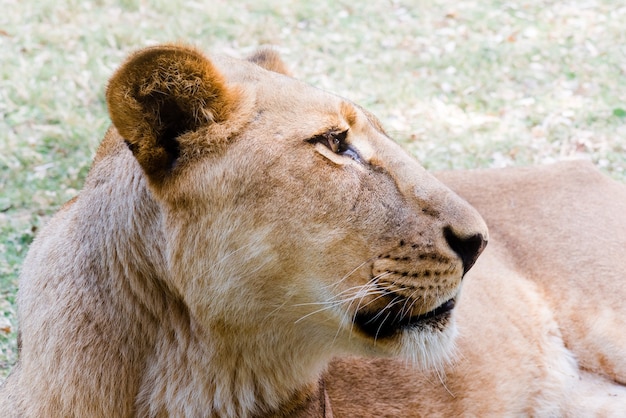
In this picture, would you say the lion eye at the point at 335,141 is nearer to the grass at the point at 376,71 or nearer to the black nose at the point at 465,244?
the black nose at the point at 465,244

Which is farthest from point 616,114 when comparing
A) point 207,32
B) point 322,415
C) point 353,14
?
point 322,415

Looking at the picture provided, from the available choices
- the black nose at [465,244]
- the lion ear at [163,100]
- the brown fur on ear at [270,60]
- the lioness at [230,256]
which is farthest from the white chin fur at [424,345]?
the brown fur on ear at [270,60]

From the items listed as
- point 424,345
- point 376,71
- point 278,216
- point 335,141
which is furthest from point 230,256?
point 376,71

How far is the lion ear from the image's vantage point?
224cm

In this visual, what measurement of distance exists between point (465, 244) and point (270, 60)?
116 centimetres

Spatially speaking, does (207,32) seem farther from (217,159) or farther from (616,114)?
(217,159)

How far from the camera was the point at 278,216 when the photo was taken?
2.32 m

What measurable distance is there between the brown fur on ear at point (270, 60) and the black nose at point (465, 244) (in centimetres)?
106

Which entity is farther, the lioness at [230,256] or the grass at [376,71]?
the grass at [376,71]

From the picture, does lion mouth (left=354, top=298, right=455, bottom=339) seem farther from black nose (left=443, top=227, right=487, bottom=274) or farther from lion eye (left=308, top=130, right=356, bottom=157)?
lion eye (left=308, top=130, right=356, bottom=157)

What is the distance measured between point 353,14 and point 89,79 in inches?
138

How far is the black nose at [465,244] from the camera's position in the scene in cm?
236

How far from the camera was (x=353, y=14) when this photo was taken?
9.45m

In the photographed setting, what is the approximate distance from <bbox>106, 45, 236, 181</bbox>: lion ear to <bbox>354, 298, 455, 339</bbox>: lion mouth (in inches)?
29.6
